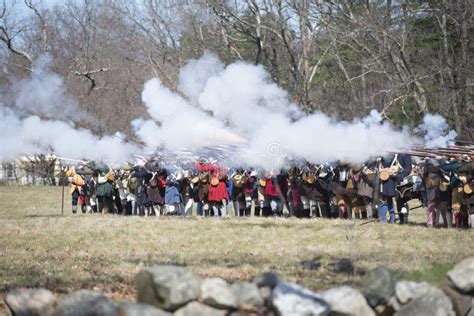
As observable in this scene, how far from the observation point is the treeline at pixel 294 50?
29469 millimetres

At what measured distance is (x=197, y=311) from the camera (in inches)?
245

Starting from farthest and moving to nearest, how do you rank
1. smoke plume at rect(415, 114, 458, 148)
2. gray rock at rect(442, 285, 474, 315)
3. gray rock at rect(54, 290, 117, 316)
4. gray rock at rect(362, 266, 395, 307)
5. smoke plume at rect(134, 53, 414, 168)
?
smoke plume at rect(415, 114, 458, 148) < smoke plume at rect(134, 53, 414, 168) < gray rock at rect(442, 285, 474, 315) < gray rock at rect(362, 266, 395, 307) < gray rock at rect(54, 290, 117, 316)

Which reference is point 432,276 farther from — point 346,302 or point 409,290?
point 346,302

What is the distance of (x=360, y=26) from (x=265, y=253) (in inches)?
797

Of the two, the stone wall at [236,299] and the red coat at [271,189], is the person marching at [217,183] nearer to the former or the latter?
the red coat at [271,189]

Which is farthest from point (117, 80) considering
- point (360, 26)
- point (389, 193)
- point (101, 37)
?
point (389, 193)

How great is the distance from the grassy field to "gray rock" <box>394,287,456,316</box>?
65cm

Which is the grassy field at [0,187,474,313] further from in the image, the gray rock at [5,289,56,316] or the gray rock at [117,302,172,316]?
the gray rock at [117,302,172,316]

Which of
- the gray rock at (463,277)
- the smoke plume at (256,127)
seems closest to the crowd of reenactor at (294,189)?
the smoke plume at (256,127)

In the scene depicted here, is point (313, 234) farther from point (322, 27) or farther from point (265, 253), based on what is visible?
point (322, 27)

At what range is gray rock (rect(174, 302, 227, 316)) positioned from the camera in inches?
244

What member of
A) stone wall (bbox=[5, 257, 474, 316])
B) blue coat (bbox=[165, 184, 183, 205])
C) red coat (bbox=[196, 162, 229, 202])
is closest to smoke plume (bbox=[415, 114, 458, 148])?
red coat (bbox=[196, 162, 229, 202])

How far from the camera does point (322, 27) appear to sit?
34.5 metres

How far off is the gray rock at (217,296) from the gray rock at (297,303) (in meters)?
0.34
